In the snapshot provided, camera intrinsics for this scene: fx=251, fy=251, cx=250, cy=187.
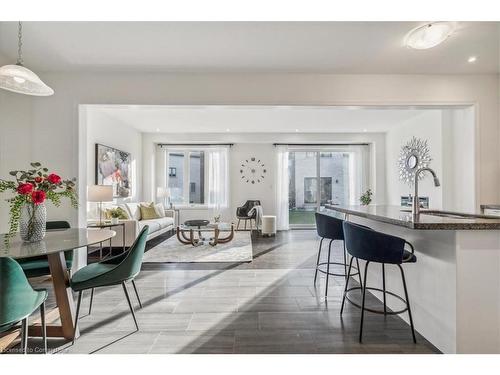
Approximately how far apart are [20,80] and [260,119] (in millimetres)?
4138

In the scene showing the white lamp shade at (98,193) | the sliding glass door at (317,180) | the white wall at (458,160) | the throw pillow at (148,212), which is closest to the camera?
the white wall at (458,160)

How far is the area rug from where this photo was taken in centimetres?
386

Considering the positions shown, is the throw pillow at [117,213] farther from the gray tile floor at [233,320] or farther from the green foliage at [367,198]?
the green foliage at [367,198]

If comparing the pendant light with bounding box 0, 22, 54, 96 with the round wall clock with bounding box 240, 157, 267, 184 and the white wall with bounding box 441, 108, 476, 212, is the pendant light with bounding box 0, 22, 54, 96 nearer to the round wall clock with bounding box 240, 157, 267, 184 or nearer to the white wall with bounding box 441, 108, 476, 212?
the white wall with bounding box 441, 108, 476, 212

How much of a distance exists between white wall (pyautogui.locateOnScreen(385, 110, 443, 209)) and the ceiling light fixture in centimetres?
267

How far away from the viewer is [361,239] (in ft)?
5.99

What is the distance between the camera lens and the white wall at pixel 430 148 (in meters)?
4.61

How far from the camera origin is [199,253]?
423 centimetres

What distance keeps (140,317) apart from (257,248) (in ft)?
9.02

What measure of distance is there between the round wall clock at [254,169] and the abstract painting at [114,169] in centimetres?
291

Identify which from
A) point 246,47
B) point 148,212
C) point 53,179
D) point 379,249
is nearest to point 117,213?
point 148,212

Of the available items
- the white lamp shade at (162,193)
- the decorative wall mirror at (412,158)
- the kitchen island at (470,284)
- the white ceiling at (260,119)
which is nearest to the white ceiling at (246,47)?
the white ceiling at (260,119)

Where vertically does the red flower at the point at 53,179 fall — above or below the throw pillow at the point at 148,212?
above
